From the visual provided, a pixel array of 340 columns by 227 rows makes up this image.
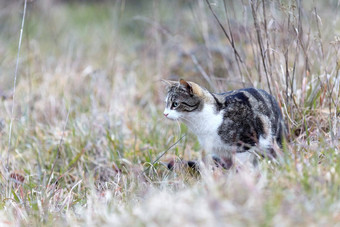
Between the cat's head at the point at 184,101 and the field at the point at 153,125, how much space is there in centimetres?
17

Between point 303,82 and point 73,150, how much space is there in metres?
1.85

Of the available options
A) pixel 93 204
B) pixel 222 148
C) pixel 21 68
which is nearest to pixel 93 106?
pixel 21 68

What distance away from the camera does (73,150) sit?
3785 mm

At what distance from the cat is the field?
0.17 m

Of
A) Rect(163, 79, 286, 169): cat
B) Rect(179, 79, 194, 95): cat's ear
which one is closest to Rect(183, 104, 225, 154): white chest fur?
Rect(163, 79, 286, 169): cat

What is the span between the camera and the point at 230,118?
9.64ft

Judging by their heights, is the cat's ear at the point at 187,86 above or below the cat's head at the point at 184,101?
above

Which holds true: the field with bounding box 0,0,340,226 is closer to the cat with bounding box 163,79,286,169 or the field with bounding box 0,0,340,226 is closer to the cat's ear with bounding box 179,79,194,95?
the cat with bounding box 163,79,286,169

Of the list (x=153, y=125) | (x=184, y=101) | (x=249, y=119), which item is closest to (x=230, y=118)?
(x=249, y=119)

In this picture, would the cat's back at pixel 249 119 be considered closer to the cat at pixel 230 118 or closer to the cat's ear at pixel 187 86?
the cat at pixel 230 118

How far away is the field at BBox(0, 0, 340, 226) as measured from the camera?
1.95 metres

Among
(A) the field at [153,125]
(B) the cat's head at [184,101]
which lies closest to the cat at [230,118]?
(B) the cat's head at [184,101]

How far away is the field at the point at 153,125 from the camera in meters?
1.95

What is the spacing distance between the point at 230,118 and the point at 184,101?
308 millimetres
